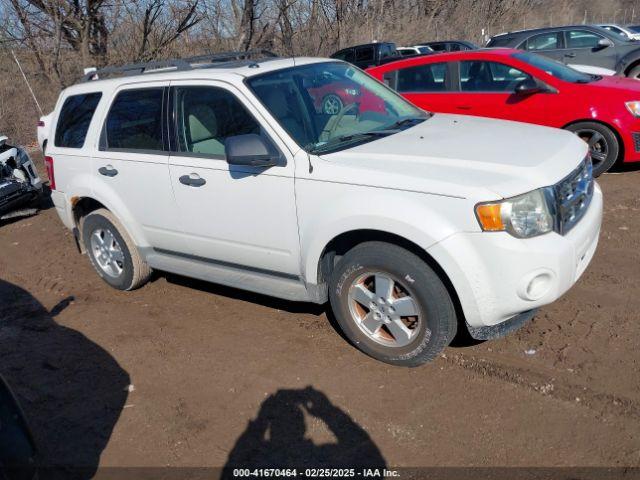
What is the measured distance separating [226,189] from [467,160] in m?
1.65

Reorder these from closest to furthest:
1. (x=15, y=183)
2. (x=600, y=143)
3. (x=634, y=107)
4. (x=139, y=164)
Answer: (x=139, y=164), (x=634, y=107), (x=600, y=143), (x=15, y=183)

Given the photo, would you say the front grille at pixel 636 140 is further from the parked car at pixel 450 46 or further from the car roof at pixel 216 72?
the parked car at pixel 450 46

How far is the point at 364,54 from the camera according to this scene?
55.4 ft

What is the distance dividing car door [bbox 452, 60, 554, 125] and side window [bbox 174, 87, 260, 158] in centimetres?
435

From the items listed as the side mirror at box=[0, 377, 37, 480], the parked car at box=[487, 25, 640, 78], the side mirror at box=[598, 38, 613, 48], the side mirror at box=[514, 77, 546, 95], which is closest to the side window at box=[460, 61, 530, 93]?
the side mirror at box=[514, 77, 546, 95]

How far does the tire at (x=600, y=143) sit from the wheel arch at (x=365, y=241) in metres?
4.06

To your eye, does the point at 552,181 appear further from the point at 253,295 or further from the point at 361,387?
the point at 253,295

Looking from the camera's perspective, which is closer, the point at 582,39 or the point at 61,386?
the point at 61,386

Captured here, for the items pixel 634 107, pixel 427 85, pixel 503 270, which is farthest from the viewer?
pixel 427 85

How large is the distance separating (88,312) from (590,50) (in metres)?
11.2

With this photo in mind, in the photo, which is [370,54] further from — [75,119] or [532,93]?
[75,119]

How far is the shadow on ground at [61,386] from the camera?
11.1 ft

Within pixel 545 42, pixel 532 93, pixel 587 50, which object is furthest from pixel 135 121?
pixel 587 50

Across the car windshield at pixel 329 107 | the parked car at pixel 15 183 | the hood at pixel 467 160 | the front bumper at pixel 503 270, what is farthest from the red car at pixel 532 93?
the parked car at pixel 15 183
